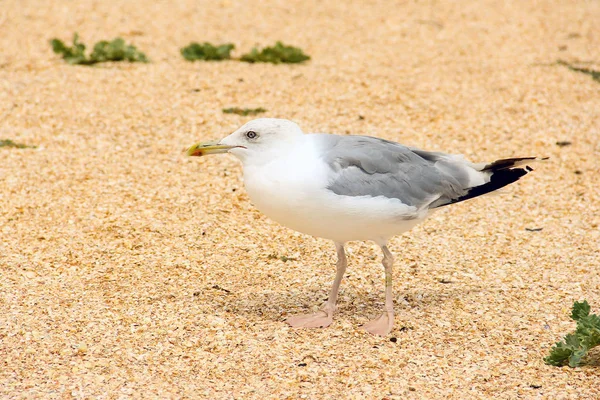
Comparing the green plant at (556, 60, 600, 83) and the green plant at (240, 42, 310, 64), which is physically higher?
the green plant at (556, 60, 600, 83)

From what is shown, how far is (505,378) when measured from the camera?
13.6 feet

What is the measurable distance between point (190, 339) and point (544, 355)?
1.91 metres

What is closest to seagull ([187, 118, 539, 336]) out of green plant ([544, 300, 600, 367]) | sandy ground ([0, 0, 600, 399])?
sandy ground ([0, 0, 600, 399])

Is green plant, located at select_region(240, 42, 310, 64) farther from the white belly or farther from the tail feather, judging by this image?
the white belly

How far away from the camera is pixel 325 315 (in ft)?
15.5

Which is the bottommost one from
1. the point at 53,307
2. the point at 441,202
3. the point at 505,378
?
the point at 53,307

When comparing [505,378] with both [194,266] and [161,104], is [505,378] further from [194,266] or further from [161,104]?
[161,104]

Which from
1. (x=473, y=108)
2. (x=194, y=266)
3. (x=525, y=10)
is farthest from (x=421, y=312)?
(x=525, y=10)

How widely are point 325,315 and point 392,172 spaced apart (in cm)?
92

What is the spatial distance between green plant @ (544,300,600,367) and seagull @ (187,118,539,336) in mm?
891

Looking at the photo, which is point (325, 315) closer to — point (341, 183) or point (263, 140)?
point (341, 183)

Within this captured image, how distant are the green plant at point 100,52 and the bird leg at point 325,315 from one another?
198 inches

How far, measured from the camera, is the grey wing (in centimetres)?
437

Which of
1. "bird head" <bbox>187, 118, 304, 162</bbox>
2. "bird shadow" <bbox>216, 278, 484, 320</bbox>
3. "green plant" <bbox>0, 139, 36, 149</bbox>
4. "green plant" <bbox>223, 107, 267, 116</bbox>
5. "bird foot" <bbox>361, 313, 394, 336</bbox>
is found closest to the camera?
"bird head" <bbox>187, 118, 304, 162</bbox>
